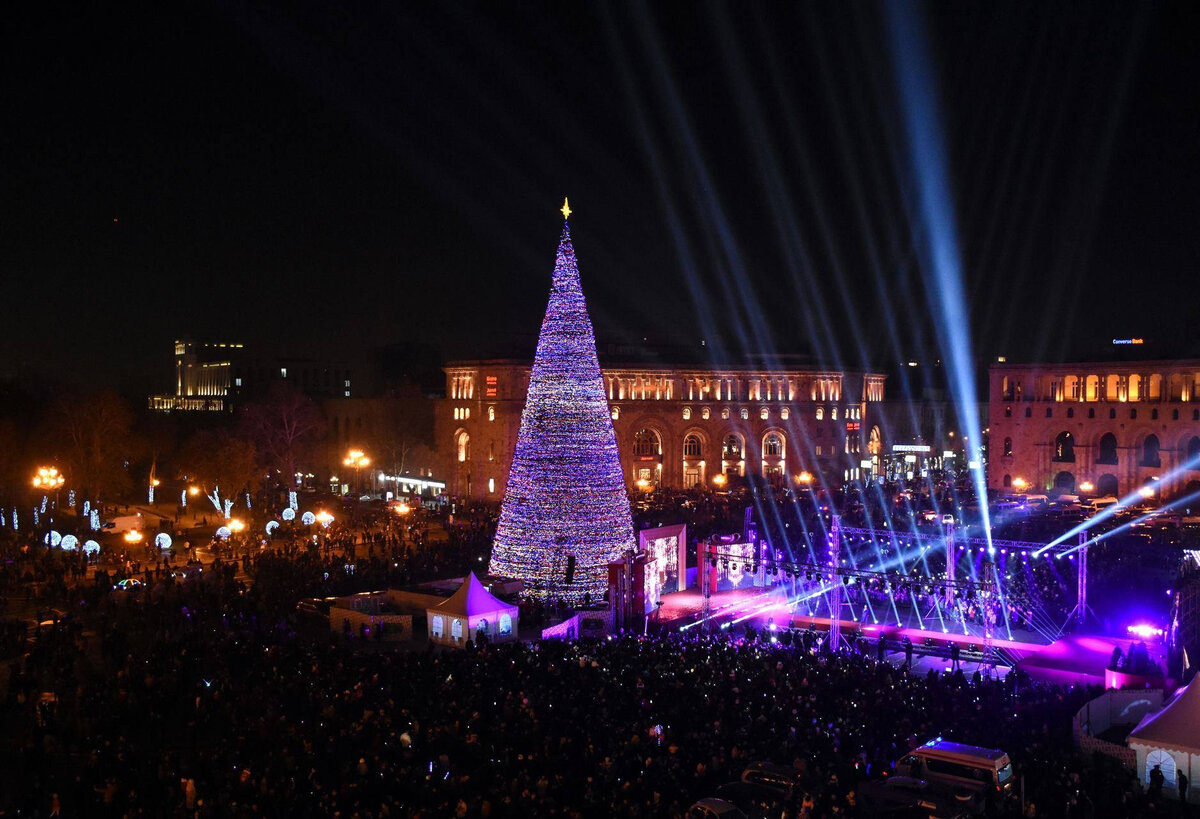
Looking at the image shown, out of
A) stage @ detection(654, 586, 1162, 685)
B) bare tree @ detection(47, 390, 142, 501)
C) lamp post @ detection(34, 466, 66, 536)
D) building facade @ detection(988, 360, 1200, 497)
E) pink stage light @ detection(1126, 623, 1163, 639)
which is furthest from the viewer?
building facade @ detection(988, 360, 1200, 497)

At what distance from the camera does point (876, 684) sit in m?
16.6

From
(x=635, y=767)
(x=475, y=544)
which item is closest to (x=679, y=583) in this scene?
(x=475, y=544)

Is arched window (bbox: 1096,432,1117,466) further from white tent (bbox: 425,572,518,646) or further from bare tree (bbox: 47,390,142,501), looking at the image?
bare tree (bbox: 47,390,142,501)

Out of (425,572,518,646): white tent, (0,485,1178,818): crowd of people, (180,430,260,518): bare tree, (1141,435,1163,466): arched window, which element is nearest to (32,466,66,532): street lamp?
(180,430,260,518): bare tree

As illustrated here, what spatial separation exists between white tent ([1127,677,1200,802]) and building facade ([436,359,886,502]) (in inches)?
1715

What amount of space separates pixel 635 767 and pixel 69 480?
4390 centimetres

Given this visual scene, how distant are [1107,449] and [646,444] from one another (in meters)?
25.5

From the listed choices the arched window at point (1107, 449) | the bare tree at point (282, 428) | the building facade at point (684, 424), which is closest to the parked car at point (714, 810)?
the bare tree at point (282, 428)

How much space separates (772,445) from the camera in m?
63.0

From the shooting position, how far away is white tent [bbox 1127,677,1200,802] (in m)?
13.3

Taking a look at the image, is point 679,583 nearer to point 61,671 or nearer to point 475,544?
point 475,544

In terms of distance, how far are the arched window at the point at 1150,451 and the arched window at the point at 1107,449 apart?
5.97 feet

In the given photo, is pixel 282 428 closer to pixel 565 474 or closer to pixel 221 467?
pixel 221 467

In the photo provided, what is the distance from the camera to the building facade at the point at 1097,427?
5212 cm
